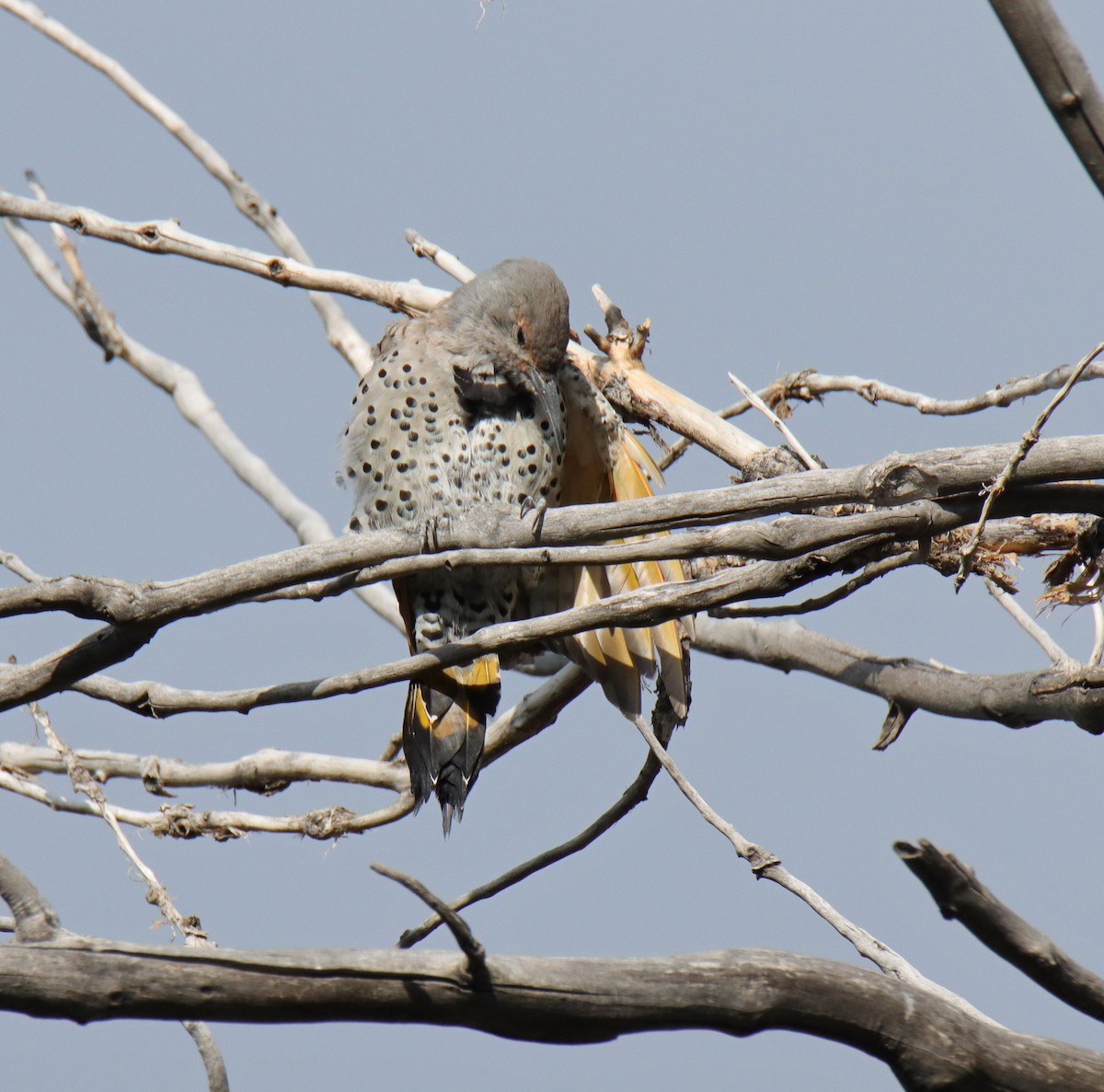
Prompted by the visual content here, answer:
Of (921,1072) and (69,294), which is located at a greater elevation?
(69,294)

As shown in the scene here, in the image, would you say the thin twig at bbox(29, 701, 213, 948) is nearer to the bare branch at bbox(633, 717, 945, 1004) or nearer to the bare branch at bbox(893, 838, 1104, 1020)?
the bare branch at bbox(633, 717, 945, 1004)

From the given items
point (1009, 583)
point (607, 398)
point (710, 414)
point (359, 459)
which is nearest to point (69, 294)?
point (359, 459)

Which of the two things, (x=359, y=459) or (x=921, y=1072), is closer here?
(x=921, y=1072)

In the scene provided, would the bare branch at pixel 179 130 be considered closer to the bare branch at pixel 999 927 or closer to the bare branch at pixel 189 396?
the bare branch at pixel 189 396

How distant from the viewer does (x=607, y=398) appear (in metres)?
4.11

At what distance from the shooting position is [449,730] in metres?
3.80

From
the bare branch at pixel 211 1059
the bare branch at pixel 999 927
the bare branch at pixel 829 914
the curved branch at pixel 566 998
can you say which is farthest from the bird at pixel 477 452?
the bare branch at pixel 999 927

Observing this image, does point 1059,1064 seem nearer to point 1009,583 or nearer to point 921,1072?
point 921,1072

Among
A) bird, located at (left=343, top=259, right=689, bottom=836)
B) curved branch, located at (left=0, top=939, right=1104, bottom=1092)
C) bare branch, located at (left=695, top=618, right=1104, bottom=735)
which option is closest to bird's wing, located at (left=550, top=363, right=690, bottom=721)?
bird, located at (left=343, top=259, right=689, bottom=836)

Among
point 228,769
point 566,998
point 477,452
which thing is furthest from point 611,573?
point 566,998

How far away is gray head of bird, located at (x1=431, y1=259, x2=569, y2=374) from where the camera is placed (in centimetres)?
407

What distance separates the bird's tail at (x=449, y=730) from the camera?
373cm

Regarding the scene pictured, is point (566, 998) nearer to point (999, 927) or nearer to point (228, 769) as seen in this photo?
point (999, 927)

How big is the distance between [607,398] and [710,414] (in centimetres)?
44
